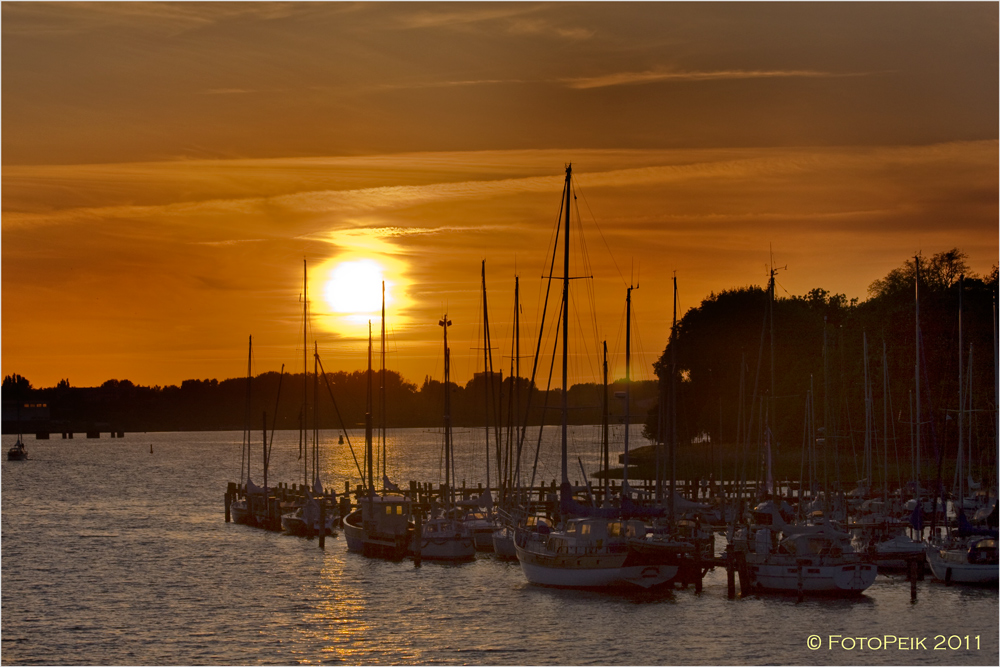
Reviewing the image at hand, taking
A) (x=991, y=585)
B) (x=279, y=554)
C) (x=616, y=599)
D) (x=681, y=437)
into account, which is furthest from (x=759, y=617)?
(x=681, y=437)

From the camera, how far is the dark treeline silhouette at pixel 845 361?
88.2 m

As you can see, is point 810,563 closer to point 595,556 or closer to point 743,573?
point 743,573

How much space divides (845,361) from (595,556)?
6712 cm

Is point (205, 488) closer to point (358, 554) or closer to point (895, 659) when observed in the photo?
point (358, 554)

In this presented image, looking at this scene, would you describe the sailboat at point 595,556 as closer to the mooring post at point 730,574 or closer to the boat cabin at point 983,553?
the mooring post at point 730,574

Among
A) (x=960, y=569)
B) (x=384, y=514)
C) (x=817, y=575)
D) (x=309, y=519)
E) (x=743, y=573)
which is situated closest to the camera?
(x=817, y=575)

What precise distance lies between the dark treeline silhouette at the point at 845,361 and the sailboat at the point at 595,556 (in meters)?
25.3

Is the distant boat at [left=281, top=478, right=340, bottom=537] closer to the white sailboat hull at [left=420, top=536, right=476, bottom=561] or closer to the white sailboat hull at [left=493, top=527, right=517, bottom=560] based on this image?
the white sailboat hull at [left=420, top=536, right=476, bottom=561]

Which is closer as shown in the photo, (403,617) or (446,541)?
(403,617)

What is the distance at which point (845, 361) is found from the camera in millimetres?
106938

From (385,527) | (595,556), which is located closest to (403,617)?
(595,556)

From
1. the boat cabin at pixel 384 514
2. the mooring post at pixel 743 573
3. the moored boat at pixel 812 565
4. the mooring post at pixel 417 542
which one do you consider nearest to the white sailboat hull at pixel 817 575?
the moored boat at pixel 812 565

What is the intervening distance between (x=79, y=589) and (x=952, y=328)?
7066cm

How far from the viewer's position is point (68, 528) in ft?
287
